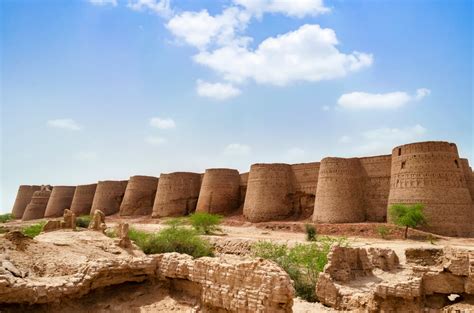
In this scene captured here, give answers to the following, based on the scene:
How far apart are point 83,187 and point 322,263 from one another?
3644cm

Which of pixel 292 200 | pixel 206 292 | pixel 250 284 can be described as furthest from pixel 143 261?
pixel 292 200

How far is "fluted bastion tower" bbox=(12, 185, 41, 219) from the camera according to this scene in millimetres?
48500

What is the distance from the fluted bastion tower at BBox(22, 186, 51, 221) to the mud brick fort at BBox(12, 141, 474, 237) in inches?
4.7

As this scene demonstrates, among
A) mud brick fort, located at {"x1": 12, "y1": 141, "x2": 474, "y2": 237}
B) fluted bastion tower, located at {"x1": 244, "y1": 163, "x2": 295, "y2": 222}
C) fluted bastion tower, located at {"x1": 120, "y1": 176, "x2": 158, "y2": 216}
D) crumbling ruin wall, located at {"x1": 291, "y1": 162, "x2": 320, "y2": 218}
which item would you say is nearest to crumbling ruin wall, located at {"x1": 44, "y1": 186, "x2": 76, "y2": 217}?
mud brick fort, located at {"x1": 12, "y1": 141, "x2": 474, "y2": 237}

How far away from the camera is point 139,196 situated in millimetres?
37719

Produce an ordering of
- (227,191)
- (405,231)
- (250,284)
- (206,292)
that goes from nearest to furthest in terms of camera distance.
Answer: (250,284), (206,292), (405,231), (227,191)

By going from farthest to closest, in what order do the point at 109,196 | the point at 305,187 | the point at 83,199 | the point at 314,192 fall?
the point at 83,199
the point at 109,196
the point at 305,187
the point at 314,192

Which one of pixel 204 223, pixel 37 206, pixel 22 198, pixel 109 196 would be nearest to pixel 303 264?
pixel 204 223

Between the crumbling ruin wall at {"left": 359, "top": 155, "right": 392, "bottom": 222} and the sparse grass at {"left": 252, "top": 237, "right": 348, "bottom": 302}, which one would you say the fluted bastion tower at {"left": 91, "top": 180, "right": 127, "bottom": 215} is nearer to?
the crumbling ruin wall at {"left": 359, "top": 155, "right": 392, "bottom": 222}

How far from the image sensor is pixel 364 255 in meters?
11.9

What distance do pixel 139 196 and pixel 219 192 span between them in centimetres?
989

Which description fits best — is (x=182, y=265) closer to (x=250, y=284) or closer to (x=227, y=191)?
(x=250, y=284)

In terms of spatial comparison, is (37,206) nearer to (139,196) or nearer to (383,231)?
(139,196)

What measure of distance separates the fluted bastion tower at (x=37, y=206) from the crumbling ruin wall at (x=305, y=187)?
1257 inches
